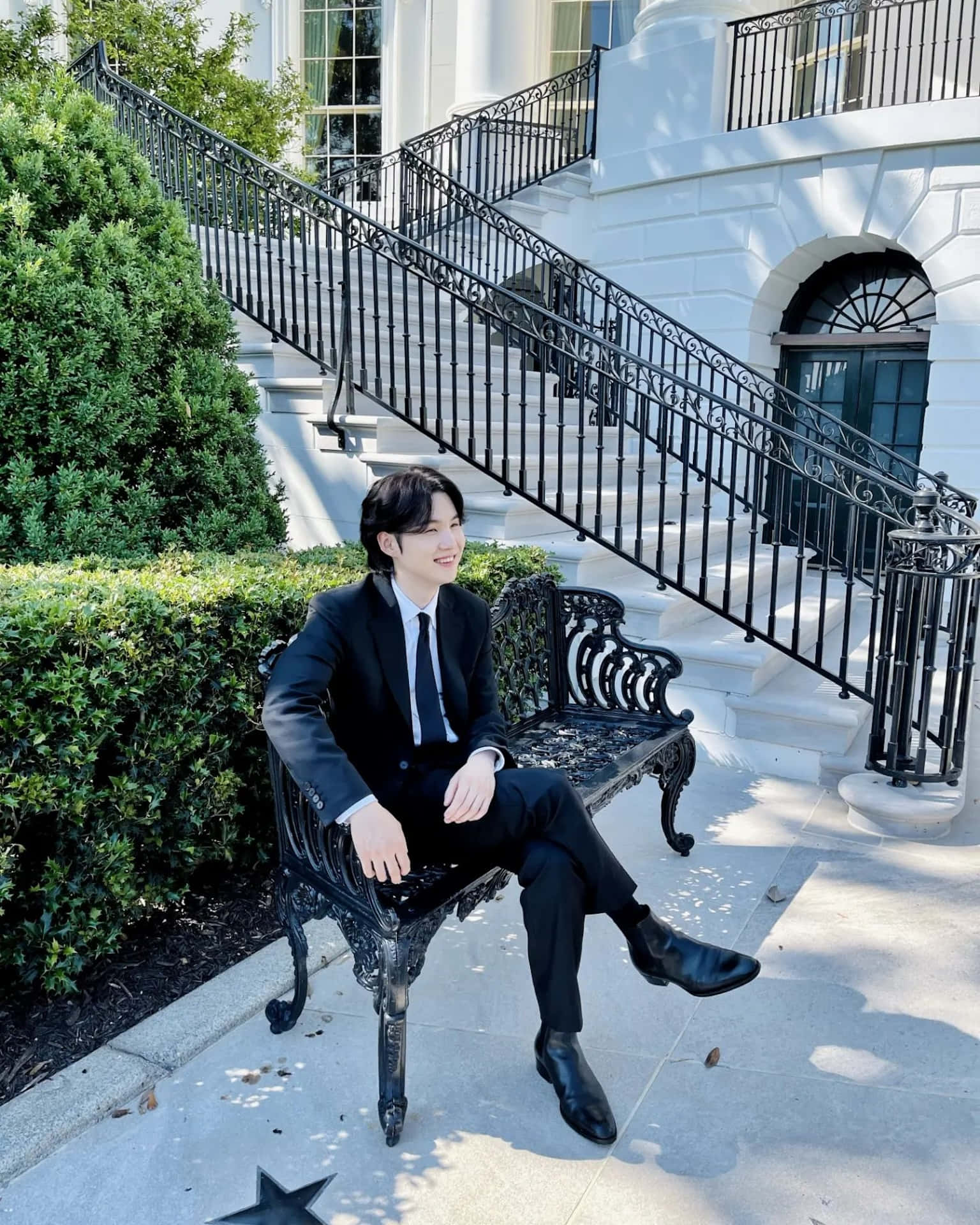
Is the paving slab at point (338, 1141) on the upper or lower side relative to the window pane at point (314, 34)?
lower

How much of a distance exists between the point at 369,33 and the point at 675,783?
16120 mm

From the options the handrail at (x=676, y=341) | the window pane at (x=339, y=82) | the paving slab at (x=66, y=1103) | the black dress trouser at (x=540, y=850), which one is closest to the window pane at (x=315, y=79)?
the window pane at (x=339, y=82)

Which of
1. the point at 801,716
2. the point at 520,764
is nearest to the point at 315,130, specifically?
the point at 801,716

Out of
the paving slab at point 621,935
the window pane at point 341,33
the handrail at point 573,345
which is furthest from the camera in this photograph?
the window pane at point 341,33

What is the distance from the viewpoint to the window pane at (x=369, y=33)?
1606cm

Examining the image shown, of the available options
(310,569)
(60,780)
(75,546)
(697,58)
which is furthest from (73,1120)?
(697,58)

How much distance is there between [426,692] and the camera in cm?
273

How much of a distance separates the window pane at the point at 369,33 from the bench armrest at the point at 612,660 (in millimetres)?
15035

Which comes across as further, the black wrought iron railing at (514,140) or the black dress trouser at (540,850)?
the black wrought iron railing at (514,140)

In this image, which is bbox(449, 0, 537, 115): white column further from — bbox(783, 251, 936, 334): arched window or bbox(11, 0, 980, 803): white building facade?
bbox(783, 251, 936, 334): arched window

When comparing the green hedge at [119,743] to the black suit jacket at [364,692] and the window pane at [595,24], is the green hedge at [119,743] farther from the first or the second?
the window pane at [595,24]

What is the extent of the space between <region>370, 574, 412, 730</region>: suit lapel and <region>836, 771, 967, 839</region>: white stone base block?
8.17 ft

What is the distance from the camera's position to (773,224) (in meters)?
9.98

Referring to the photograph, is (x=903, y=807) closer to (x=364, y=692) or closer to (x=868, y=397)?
(x=364, y=692)
